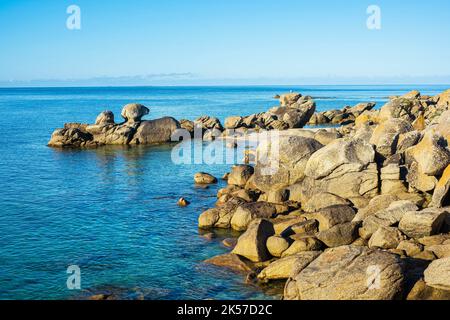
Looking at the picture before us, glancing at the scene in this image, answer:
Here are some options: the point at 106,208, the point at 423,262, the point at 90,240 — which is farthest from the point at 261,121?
the point at 423,262

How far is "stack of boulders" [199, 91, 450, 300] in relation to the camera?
60.7 feet

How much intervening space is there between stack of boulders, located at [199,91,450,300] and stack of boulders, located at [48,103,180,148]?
31334mm

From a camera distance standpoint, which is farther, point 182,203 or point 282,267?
point 182,203

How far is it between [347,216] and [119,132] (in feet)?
148

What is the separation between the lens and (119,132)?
6600 centimetres

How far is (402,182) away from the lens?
93.5ft

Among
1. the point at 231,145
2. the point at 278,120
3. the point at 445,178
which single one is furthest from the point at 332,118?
the point at 445,178

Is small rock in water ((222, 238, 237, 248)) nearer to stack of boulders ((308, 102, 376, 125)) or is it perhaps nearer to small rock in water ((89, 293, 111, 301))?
small rock in water ((89, 293, 111, 301))

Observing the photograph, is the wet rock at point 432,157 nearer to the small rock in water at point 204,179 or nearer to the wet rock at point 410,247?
the wet rock at point 410,247

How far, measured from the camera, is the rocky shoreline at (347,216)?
18.5 m

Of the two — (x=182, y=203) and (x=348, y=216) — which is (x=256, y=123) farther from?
(x=348, y=216)

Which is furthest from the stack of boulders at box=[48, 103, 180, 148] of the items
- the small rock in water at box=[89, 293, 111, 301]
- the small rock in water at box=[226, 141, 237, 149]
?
the small rock in water at box=[89, 293, 111, 301]

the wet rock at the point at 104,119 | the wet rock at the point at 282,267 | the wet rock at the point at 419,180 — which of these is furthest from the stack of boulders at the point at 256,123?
the wet rock at the point at 282,267

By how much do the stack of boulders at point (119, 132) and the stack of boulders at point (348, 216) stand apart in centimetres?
3133
